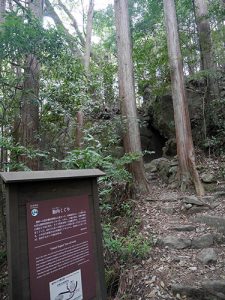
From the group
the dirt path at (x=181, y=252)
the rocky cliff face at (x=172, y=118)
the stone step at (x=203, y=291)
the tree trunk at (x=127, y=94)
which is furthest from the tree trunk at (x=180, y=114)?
the stone step at (x=203, y=291)

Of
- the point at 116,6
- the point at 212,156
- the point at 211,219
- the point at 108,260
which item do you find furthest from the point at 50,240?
the point at 116,6

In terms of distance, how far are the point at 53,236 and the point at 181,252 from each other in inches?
106

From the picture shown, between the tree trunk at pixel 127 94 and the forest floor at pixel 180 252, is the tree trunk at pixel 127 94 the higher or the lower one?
the higher one

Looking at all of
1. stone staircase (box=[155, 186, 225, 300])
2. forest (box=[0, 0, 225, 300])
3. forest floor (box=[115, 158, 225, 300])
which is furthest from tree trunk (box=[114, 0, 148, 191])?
stone staircase (box=[155, 186, 225, 300])

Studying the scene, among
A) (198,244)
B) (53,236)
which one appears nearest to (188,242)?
(198,244)

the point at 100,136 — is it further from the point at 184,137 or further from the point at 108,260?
the point at 108,260

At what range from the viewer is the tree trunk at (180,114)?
6.24 metres

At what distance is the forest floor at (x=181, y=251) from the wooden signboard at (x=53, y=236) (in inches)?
51.8

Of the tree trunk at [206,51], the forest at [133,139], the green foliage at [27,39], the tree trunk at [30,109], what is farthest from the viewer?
the tree trunk at [206,51]

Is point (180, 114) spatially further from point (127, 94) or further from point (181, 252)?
point (181, 252)

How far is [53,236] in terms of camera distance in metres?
1.94

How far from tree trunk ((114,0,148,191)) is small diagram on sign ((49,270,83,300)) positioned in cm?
442

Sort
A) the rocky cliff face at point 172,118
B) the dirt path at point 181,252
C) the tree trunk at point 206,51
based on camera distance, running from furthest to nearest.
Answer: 1. the tree trunk at point 206,51
2. the rocky cliff face at point 172,118
3. the dirt path at point 181,252

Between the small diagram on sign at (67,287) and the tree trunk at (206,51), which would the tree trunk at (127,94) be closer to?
the tree trunk at (206,51)
